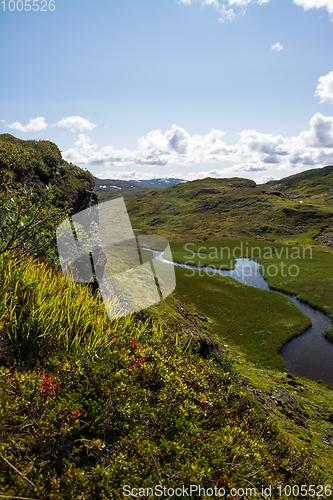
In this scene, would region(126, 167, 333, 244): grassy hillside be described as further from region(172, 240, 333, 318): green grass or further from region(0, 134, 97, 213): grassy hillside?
region(0, 134, 97, 213): grassy hillside

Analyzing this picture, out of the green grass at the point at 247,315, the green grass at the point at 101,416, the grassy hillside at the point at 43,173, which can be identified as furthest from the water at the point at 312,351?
the grassy hillside at the point at 43,173

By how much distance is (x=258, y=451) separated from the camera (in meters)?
4.24

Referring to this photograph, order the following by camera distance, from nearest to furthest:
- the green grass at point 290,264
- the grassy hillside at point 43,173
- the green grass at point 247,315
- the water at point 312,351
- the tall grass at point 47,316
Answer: the tall grass at point 47,316 → the grassy hillside at point 43,173 → the water at point 312,351 → the green grass at point 247,315 → the green grass at point 290,264

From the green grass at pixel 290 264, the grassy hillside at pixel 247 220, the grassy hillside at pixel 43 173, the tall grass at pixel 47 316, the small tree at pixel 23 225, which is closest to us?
the tall grass at pixel 47 316

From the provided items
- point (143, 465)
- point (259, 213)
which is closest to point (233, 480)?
point (143, 465)

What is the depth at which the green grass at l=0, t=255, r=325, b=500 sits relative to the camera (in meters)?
3.07

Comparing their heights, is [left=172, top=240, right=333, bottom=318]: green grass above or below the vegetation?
below

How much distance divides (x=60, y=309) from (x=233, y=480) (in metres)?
4.78

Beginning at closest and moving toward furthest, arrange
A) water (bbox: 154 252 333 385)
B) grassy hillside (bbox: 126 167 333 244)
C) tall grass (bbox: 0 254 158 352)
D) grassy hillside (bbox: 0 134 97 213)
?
tall grass (bbox: 0 254 158 352) → grassy hillside (bbox: 0 134 97 213) → water (bbox: 154 252 333 385) → grassy hillside (bbox: 126 167 333 244)

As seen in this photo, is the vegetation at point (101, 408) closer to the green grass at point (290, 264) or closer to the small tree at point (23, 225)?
the small tree at point (23, 225)

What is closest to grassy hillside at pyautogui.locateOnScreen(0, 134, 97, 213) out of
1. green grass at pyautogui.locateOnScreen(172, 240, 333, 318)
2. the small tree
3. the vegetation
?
the vegetation

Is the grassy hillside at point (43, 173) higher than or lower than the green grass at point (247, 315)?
higher

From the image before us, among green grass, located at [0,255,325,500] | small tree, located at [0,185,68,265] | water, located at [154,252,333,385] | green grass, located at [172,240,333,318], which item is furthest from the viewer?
green grass, located at [172,240,333,318]

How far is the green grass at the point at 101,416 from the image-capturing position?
3068 millimetres
